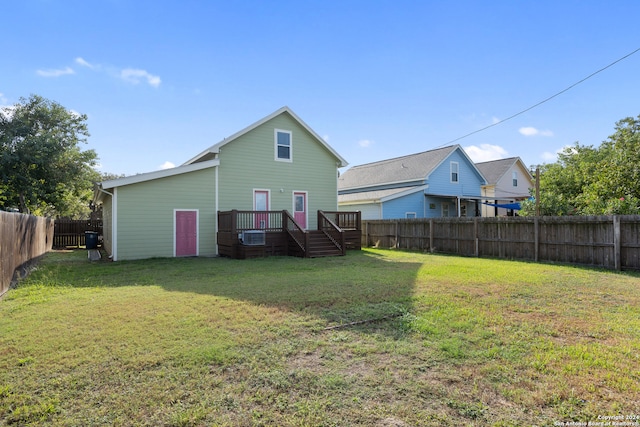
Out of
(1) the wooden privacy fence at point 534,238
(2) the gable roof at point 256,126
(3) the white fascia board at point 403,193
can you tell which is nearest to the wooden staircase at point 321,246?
(1) the wooden privacy fence at point 534,238

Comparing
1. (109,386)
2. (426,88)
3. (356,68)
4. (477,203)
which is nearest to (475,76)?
(426,88)

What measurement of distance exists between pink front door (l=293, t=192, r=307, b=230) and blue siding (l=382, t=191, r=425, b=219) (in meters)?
6.55

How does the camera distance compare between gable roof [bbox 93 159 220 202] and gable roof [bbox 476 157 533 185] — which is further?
gable roof [bbox 476 157 533 185]

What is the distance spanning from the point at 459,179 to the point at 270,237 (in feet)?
54.5

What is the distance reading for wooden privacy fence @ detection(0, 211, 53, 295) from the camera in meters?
7.14

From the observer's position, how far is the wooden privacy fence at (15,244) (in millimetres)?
7137

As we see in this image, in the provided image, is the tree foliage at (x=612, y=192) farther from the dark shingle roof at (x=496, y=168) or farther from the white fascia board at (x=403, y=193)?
the dark shingle roof at (x=496, y=168)

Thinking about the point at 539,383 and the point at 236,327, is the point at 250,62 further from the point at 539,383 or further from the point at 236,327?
the point at 539,383

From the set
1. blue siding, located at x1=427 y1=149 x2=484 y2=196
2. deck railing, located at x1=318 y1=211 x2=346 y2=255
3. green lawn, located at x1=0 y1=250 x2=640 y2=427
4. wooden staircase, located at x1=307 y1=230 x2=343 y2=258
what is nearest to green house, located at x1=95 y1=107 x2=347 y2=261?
deck railing, located at x1=318 y1=211 x2=346 y2=255

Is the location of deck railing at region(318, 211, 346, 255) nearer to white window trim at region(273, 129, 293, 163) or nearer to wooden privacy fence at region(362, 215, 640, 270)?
white window trim at region(273, 129, 293, 163)

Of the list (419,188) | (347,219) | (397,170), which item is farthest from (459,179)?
(347,219)

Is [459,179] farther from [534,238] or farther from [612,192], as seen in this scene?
[534,238]

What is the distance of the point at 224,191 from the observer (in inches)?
578

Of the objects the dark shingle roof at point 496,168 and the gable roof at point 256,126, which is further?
the dark shingle roof at point 496,168
